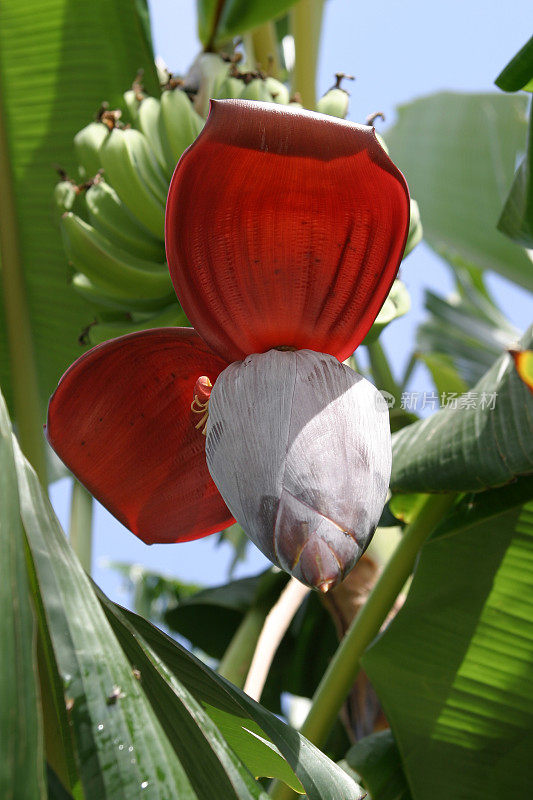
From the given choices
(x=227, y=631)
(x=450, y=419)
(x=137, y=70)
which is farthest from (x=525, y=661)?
(x=137, y=70)

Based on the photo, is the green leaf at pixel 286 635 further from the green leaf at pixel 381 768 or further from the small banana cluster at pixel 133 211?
the small banana cluster at pixel 133 211

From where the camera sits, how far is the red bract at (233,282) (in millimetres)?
481

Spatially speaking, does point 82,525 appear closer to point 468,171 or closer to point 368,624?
point 368,624

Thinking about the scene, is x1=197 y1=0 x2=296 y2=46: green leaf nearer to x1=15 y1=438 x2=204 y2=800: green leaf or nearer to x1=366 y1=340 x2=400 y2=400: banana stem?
x1=366 y1=340 x2=400 y2=400: banana stem

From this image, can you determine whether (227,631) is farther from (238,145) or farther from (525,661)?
(238,145)

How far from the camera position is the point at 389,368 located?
1407mm

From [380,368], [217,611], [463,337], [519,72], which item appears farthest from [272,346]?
[463,337]

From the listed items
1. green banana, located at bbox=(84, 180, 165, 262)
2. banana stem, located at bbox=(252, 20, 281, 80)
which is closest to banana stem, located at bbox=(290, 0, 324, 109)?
banana stem, located at bbox=(252, 20, 281, 80)

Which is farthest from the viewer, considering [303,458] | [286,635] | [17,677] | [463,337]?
[463,337]

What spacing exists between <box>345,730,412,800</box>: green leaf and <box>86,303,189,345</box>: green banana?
567 millimetres

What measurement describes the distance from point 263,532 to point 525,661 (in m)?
0.56

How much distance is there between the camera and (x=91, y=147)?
976 millimetres

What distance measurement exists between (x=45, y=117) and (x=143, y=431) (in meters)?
0.79

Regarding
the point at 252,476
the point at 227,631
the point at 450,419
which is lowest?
the point at 227,631
